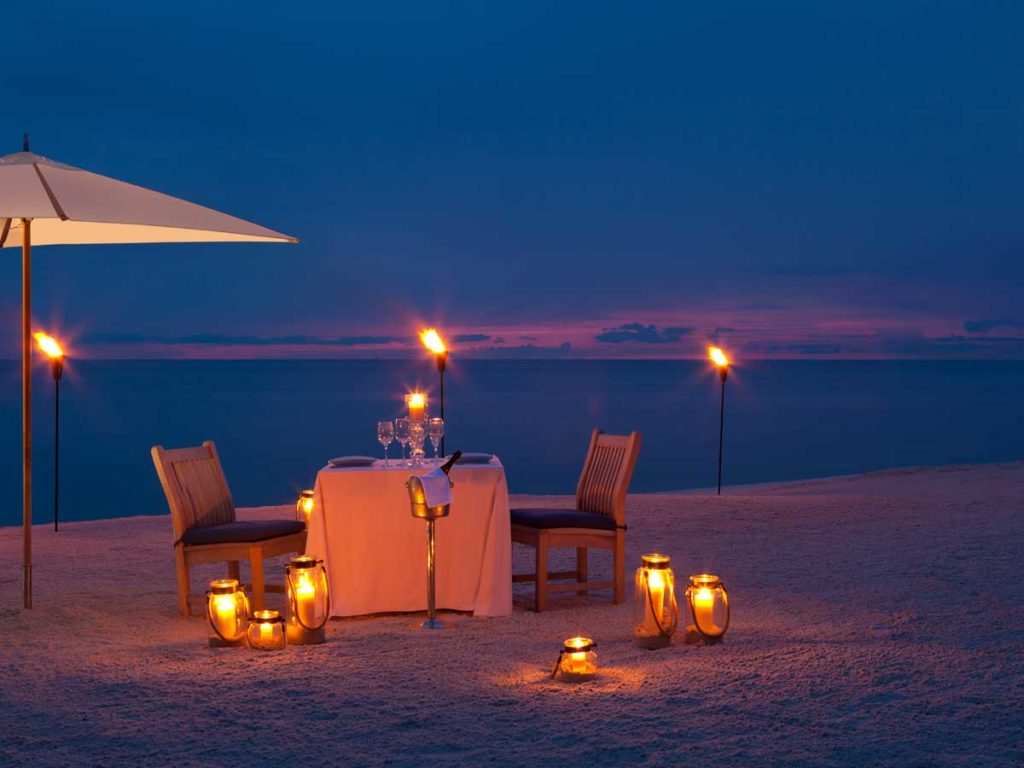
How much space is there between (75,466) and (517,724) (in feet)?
70.6

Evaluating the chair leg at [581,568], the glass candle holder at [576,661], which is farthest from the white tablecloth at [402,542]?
the glass candle holder at [576,661]

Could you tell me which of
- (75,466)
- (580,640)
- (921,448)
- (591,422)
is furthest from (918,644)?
(591,422)

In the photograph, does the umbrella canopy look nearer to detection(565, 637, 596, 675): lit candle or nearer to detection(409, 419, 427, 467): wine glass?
detection(409, 419, 427, 467): wine glass

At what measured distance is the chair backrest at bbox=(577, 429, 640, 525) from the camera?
4934 millimetres

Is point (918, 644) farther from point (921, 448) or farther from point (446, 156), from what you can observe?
point (921, 448)

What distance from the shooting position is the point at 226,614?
407 centimetres

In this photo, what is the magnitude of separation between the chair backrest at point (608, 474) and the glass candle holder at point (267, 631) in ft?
5.42

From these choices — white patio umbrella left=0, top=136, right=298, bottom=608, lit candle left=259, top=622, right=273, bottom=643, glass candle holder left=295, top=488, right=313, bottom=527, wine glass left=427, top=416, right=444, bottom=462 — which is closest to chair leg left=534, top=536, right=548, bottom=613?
wine glass left=427, top=416, right=444, bottom=462

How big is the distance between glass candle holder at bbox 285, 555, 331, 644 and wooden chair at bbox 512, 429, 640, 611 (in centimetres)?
107

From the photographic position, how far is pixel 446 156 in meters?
17.0

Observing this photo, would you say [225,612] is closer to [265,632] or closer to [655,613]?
[265,632]

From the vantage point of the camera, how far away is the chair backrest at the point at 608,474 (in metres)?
4.93

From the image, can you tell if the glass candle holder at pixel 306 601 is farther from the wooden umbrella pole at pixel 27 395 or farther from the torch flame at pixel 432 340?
the torch flame at pixel 432 340

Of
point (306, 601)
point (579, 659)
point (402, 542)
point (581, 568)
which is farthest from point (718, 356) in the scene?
point (579, 659)
